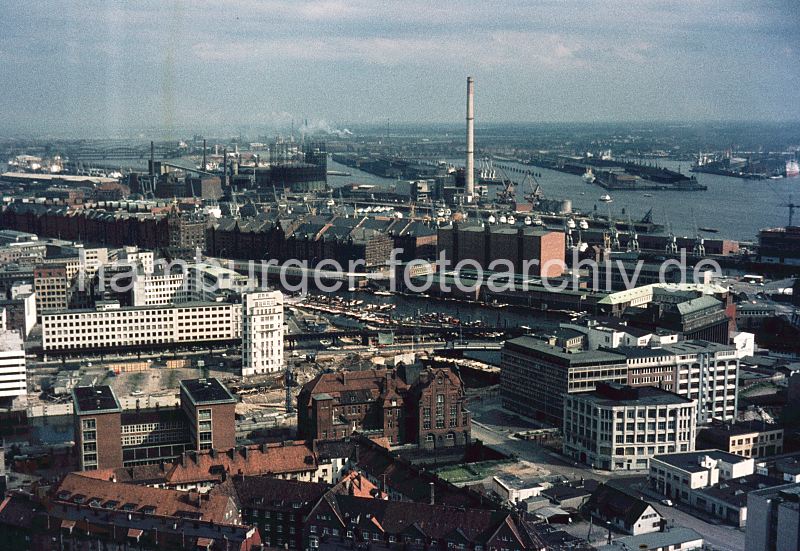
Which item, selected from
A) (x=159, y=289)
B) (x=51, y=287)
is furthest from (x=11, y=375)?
(x=51, y=287)

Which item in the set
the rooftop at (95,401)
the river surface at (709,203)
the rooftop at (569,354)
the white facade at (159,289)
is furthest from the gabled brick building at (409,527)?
the river surface at (709,203)

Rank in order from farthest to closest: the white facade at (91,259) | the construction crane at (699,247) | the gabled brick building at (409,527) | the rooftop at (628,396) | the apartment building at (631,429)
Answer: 1. the construction crane at (699,247)
2. the white facade at (91,259)
3. the rooftop at (628,396)
4. the apartment building at (631,429)
5. the gabled brick building at (409,527)

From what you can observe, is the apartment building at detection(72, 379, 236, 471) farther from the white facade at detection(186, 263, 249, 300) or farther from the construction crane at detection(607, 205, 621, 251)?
the construction crane at detection(607, 205, 621, 251)

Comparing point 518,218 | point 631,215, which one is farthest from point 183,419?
point 631,215

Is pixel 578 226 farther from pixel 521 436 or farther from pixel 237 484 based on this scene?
pixel 237 484

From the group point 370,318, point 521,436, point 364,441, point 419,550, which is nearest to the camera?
point 419,550

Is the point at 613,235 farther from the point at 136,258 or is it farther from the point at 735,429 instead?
the point at 735,429

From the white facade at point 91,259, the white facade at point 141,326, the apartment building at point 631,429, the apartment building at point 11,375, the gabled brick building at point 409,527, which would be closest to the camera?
the gabled brick building at point 409,527

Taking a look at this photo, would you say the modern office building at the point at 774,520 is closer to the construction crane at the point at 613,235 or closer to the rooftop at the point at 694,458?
the rooftop at the point at 694,458
